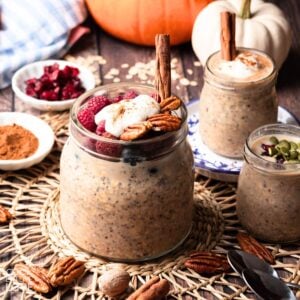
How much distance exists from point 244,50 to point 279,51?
0.86 feet

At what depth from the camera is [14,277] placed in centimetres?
127

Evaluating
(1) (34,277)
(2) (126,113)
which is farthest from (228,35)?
(1) (34,277)

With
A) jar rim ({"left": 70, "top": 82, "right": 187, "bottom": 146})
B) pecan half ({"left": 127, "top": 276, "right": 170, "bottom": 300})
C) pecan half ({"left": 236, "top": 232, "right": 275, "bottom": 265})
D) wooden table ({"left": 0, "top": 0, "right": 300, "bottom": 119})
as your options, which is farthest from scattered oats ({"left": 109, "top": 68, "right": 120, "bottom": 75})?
pecan half ({"left": 127, "top": 276, "right": 170, "bottom": 300})

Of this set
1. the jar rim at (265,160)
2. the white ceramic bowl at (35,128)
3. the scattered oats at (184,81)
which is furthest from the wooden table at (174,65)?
the jar rim at (265,160)

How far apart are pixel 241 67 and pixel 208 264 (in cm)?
43

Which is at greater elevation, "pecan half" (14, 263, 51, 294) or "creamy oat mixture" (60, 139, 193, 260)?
"creamy oat mixture" (60, 139, 193, 260)

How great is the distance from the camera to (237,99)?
1503 millimetres

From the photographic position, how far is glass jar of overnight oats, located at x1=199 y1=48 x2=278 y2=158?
150 centimetres

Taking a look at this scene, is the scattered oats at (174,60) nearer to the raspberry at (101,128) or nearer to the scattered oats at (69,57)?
the scattered oats at (69,57)

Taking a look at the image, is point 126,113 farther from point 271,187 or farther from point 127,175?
point 271,187

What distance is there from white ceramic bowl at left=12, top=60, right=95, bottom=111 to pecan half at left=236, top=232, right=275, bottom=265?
55 cm

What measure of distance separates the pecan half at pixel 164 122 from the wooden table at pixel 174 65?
59 centimetres

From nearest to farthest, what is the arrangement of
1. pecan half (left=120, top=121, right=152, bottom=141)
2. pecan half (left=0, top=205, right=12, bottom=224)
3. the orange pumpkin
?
pecan half (left=120, top=121, right=152, bottom=141) → pecan half (left=0, top=205, right=12, bottom=224) → the orange pumpkin

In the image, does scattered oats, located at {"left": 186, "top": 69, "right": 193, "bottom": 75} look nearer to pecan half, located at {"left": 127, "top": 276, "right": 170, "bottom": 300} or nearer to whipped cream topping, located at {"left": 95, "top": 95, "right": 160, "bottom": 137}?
whipped cream topping, located at {"left": 95, "top": 95, "right": 160, "bottom": 137}
